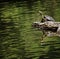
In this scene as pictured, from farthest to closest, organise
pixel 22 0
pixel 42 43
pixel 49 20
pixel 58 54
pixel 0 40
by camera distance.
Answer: pixel 22 0
pixel 49 20
pixel 0 40
pixel 42 43
pixel 58 54

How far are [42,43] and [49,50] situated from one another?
120 inches

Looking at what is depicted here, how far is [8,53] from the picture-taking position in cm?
2481

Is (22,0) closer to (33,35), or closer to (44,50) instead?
(33,35)

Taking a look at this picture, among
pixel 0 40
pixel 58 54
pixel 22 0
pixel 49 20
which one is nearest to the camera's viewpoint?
pixel 58 54

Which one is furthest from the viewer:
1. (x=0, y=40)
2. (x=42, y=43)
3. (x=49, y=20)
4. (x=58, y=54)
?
(x=49, y=20)

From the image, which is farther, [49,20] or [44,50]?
[49,20]

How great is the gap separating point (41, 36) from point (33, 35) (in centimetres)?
104

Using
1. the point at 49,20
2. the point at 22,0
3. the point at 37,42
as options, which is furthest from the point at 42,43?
the point at 22,0

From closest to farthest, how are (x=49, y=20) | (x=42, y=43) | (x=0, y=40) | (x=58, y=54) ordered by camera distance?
(x=58, y=54) < (x=42, y=43) < (x=0, y=40) < (x=49, y=20)

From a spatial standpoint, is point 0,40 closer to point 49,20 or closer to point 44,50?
point 44,50

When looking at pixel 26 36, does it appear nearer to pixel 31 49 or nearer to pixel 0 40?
pixel 0 40

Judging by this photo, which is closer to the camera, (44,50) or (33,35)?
(44,50)

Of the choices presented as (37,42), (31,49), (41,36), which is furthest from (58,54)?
(41,36)

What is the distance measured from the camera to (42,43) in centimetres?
2772
